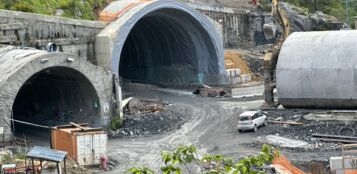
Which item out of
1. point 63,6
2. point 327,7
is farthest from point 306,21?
point 63,6

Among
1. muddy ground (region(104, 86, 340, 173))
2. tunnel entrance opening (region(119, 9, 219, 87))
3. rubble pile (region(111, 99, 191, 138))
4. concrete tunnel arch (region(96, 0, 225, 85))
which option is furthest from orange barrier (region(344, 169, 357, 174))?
tunnel entrance opening (region(119, 9, 219, 87))

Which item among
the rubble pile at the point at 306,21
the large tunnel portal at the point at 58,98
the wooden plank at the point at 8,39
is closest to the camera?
the large tunnel portal at the point at 58,98

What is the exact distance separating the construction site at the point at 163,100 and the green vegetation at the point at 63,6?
3.84 metres

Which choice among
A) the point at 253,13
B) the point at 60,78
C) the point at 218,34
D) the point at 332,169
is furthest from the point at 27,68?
the point at 253,13

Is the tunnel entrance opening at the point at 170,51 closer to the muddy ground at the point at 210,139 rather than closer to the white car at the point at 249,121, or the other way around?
the muddy ground at the point at 210,139

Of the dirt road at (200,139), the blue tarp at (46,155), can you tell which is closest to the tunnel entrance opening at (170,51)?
the dirt road at (200,139)

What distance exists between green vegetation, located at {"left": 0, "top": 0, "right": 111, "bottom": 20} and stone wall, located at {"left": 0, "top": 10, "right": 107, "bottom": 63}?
569 centimetres

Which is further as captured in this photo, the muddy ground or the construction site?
the muddy ground

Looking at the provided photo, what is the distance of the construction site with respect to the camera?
32156 mm

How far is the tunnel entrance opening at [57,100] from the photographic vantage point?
40241 mm

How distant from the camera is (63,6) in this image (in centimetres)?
5203

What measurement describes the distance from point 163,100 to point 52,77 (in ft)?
36.2

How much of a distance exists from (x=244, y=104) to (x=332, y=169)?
1867 centimetres

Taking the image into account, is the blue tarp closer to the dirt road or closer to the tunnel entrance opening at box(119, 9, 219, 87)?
the dirt road
